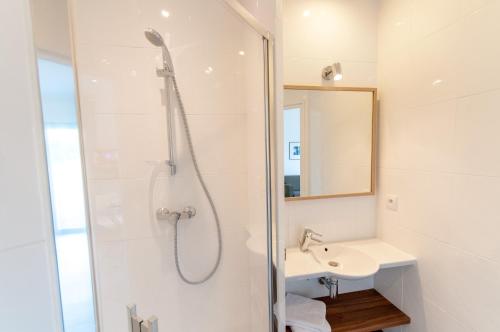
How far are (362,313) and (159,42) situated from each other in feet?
6.59

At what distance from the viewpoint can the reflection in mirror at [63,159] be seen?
1.28ft

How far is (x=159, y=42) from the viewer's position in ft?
4.31

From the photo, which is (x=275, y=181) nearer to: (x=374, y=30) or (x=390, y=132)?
(x=390, y=132)

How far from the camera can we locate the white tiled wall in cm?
126

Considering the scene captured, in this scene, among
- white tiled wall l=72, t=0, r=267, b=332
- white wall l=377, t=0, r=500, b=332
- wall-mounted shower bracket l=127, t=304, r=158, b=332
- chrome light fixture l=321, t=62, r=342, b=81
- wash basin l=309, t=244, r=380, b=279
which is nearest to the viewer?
wall-mounted shower bracket l=127, t=304, r=158, b=332

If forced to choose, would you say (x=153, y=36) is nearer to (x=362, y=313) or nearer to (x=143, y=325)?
(x=143, y=325)

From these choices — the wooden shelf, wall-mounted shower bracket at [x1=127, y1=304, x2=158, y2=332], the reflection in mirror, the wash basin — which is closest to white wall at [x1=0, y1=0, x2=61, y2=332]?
the reflection in mirror

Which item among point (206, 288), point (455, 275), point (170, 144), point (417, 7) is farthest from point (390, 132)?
point (206, 288)

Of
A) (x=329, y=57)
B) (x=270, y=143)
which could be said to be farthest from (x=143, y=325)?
(x=329, y=57)

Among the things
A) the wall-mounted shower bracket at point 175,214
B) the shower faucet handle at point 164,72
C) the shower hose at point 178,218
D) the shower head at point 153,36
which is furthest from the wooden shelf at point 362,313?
the shower head at point 153,36

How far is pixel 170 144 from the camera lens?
4.59 feet

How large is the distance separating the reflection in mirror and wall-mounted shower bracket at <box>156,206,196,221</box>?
941 millimetres

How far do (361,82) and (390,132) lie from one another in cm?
40

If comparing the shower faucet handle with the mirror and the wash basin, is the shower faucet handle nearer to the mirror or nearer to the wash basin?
the mirror
